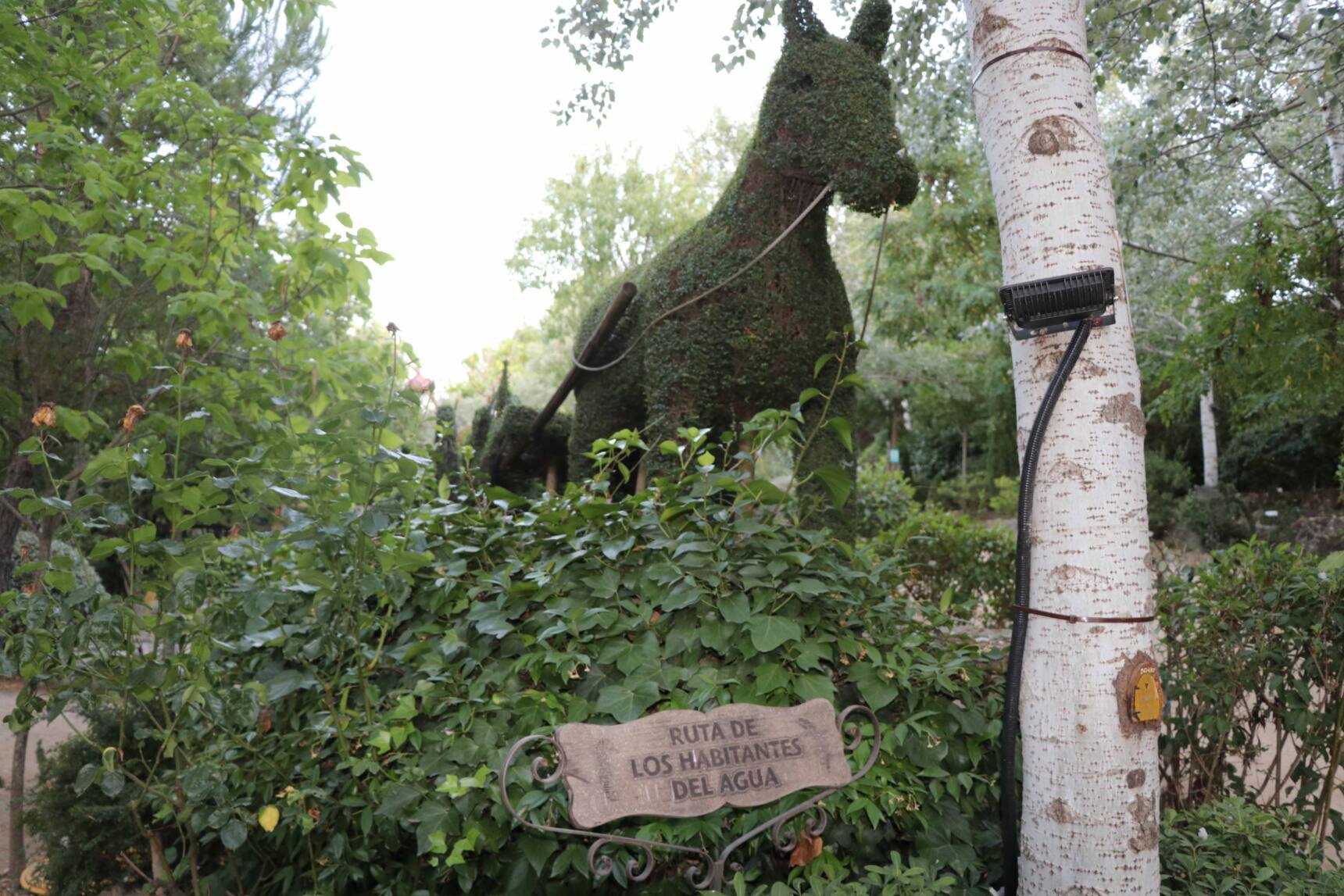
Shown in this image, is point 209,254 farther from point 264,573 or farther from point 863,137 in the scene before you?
point 863,137

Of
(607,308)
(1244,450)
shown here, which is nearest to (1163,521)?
(1244,450)

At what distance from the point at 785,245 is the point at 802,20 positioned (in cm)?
117

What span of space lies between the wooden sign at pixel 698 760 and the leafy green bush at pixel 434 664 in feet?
0.31

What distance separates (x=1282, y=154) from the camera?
7844 mm

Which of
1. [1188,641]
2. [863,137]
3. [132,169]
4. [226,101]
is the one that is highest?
[226,101]

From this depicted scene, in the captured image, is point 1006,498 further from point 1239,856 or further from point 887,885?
point 887,885

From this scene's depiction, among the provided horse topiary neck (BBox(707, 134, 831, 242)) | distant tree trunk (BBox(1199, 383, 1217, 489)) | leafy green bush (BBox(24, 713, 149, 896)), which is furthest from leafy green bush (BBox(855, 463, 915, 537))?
distant tree trunk (BBox(1199, 383, 1217, 489))

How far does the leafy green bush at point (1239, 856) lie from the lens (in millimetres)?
2148

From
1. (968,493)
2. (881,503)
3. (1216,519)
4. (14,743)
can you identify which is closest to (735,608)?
(14,743)

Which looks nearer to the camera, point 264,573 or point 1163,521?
point 264,573

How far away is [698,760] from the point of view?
224 centimetres

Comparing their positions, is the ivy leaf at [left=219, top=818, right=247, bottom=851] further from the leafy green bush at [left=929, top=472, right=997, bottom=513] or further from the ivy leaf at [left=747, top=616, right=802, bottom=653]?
the leafy green bush at [left=929, top=472, right=997, bottom=513]

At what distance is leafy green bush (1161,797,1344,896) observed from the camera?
2148 millimetres

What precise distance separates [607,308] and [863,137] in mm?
1839
